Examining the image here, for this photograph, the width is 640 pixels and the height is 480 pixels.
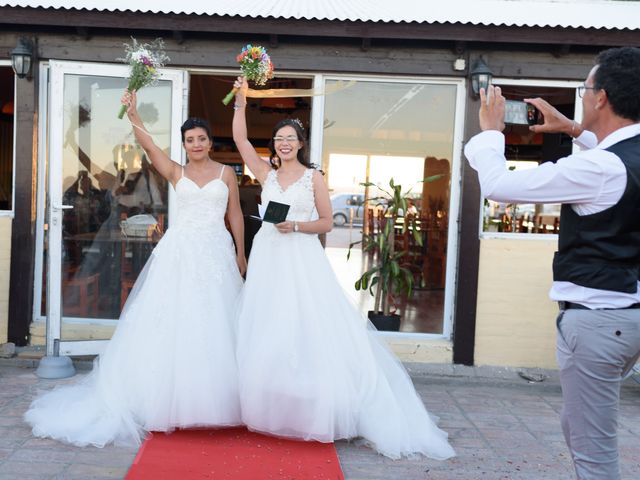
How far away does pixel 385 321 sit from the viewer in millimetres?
6223

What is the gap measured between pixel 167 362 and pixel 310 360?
0.89 m

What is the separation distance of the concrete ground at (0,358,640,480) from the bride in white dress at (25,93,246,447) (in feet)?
0.71

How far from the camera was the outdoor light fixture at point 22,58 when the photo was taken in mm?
5391

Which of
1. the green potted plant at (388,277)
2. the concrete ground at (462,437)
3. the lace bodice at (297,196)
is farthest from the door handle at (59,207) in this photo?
the green potted plant at (388,277)

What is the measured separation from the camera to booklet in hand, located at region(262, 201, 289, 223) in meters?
3.83

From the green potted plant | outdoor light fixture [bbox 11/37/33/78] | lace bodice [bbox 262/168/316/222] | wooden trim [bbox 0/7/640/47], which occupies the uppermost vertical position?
wooden trim [bbox 0/7/640/47]

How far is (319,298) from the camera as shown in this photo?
13.3 feet

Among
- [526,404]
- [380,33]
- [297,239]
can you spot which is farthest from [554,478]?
[380,33]

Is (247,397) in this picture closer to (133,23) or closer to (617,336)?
(617,336)

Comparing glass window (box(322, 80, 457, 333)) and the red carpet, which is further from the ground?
glass window (box(322, 80, 457, 333))

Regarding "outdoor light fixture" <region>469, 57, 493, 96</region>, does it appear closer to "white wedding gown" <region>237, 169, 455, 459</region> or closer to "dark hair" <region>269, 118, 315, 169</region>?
"dark hair" <region>269, 118, 315, 169</region>

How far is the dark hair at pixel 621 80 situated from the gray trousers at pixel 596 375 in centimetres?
69

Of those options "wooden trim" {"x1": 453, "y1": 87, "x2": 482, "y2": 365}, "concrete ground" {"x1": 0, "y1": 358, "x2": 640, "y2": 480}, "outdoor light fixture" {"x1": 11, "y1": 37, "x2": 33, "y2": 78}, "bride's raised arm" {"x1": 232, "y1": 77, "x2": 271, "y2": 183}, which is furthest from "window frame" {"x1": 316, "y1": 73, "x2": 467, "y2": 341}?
"outdoor light fixture" {"x1": 11, "y1": 37, "x2": 33, "y2": 78}

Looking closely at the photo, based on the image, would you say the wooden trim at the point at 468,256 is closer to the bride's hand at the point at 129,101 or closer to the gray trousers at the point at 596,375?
the bride's hand at the point at 129,101
